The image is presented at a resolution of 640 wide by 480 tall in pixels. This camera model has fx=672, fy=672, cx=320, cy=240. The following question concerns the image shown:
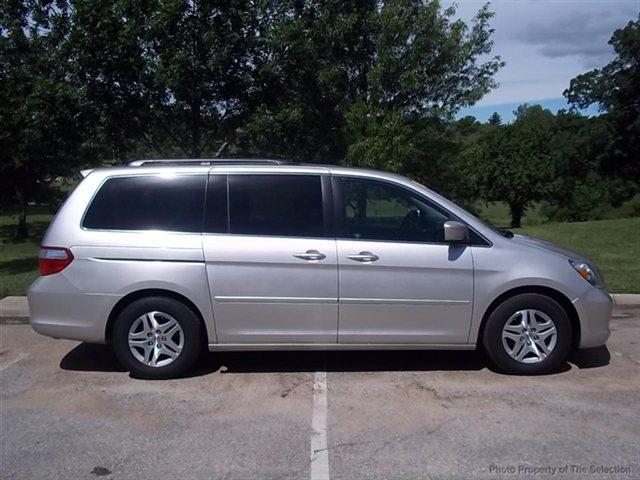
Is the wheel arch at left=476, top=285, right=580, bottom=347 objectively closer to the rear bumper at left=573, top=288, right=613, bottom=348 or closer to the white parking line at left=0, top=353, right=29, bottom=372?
the rear bumper at left=573, top=288, right=613, bottom=348

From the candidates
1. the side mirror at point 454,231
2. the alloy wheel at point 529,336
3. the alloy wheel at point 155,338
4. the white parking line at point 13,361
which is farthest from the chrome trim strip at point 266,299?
the white parking line at point 13,361

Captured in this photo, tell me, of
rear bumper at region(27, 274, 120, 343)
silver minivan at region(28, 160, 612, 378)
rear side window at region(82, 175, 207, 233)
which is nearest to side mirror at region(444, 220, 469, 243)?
silver minivan at region(28, 160, 612, 378)

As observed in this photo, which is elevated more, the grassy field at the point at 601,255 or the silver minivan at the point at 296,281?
the silver minivan at the point at 296,281

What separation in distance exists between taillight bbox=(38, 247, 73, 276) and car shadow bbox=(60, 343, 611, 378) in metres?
0.98

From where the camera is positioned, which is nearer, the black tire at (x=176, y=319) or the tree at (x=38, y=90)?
the black tire at (x=176, y=319)

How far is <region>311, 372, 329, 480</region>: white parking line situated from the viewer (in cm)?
395

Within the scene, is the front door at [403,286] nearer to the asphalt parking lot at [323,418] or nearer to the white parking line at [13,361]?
the asphalt parking lot at [323,418]

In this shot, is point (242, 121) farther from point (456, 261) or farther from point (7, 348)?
point (456, 261)

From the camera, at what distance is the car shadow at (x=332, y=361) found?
5812 millimetres

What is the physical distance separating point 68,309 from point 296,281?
6.26ft

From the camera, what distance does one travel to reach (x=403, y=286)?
17.8 ft

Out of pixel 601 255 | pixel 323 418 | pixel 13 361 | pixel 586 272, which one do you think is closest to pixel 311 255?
pixel 323 418

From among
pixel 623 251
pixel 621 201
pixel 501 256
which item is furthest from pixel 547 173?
pixel 501 256

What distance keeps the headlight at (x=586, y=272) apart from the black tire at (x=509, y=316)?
34cm
